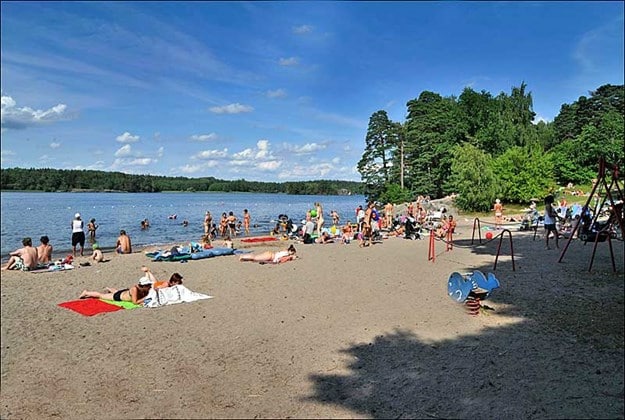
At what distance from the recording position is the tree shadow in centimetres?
267

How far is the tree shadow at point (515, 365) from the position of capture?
2674 millimetres

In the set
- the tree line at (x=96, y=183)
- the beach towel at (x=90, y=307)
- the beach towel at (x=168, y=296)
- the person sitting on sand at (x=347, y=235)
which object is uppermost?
the tree line at (x=96, y=183)

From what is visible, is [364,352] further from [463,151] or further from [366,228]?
[366,228]

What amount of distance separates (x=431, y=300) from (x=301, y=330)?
7.92 feet

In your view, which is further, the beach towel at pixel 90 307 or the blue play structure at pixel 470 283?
the beach towel at pixel 90 307

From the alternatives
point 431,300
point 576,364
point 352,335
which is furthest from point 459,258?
point 352,335

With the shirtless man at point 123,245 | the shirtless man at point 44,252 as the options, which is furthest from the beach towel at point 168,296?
the shirtless man at point 123,245

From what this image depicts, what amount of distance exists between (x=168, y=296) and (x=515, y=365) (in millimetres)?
3573

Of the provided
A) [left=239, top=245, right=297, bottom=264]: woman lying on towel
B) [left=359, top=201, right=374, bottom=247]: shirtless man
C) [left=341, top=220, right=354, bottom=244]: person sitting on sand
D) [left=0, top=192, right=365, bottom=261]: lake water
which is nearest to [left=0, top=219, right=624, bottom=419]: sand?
[left=0, top=192, right=365, bottom=261]: lake water

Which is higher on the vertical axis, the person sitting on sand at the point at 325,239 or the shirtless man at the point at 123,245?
the shirtless man at the point at 123,245

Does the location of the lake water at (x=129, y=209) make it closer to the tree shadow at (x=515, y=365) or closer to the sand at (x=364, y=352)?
the sand at (x=364, y=352)

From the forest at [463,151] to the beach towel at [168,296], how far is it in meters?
3.26

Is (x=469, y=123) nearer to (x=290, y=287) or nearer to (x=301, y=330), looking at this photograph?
(x=301, y=330)

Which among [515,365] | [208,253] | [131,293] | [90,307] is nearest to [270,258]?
[208,253]
